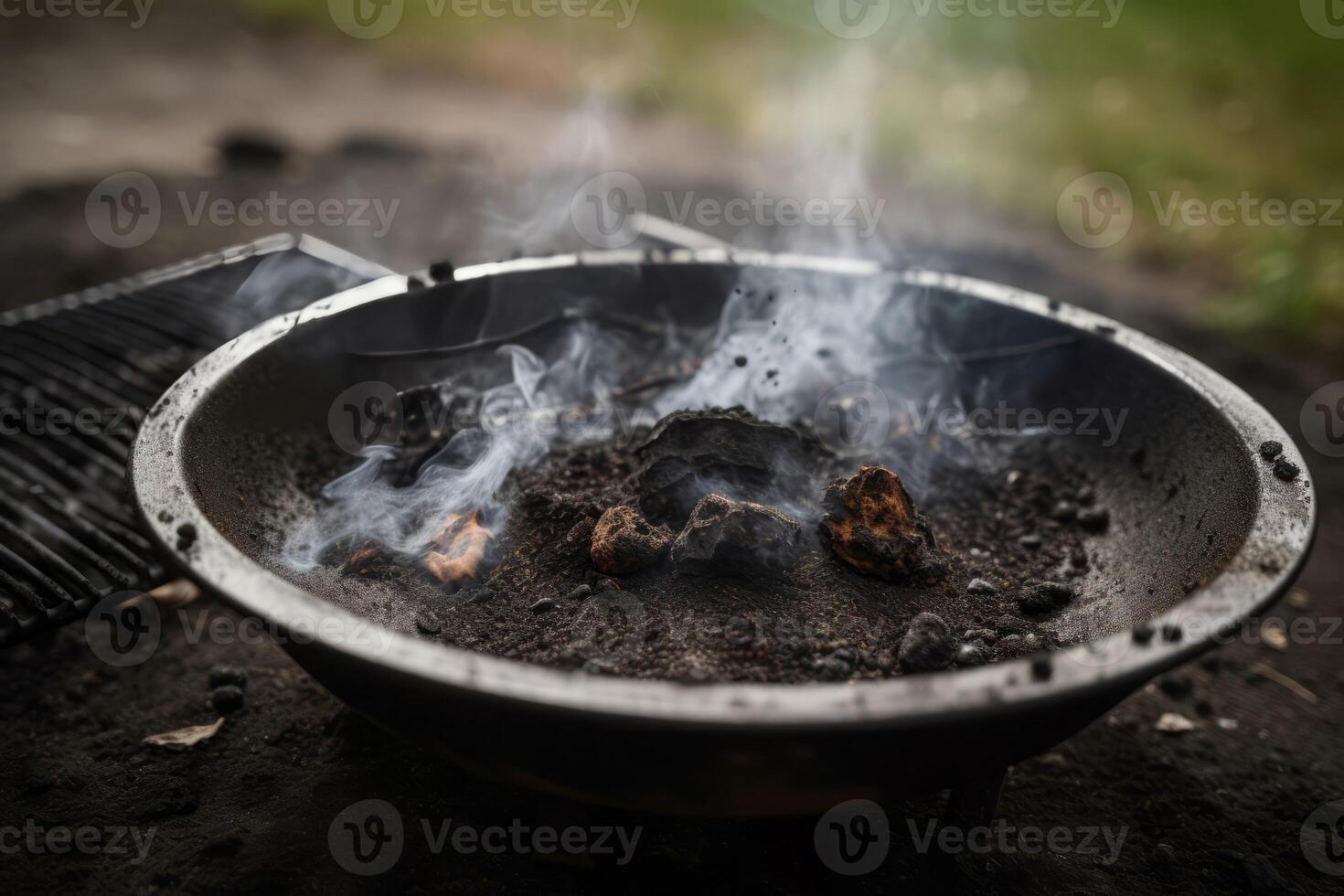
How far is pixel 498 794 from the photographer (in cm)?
233

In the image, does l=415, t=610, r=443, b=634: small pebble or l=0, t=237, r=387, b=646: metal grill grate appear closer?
l=415, t=610, r=443, b=634: small pebble

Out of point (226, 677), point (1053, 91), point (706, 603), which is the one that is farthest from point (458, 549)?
point (1053, 91)

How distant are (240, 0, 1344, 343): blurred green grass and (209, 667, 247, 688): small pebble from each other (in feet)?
18.2

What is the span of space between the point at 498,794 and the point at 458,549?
27.0 inches

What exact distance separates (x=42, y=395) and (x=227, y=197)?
3.83 metres

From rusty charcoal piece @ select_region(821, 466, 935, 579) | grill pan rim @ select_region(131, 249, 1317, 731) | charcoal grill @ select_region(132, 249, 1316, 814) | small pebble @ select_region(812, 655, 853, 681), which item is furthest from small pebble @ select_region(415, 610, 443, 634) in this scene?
rusty charcoal piece @ select_region(821, 466, 935, 579)

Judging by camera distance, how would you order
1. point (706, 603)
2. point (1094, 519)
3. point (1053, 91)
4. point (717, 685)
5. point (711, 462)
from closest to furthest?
1. point (717, 685)
2. point (706, 603)
3. point (711, 462)
4. point (1094, 519)
5. point (1053, 91)

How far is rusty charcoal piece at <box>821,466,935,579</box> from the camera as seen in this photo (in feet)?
6.91

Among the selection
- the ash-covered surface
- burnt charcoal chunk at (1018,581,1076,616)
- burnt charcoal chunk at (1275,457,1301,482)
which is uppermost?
burnt charcoal chunk at (1275,457,1301,482)

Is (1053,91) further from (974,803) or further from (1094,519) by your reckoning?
(974,803)

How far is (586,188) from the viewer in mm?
7055

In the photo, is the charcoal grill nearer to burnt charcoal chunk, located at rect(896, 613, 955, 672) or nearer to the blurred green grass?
burnt charcoal chunk, located at rect(896, 613, 955, 672)

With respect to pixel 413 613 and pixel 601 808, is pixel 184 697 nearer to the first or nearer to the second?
pixel 413 613

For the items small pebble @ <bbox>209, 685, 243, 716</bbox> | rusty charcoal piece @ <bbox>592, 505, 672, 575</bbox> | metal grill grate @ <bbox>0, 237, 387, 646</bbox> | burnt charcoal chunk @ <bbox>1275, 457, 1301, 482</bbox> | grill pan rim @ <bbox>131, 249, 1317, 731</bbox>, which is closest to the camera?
grill pan rim @ <bbox>131, 249, 1317, 731</bbox>
